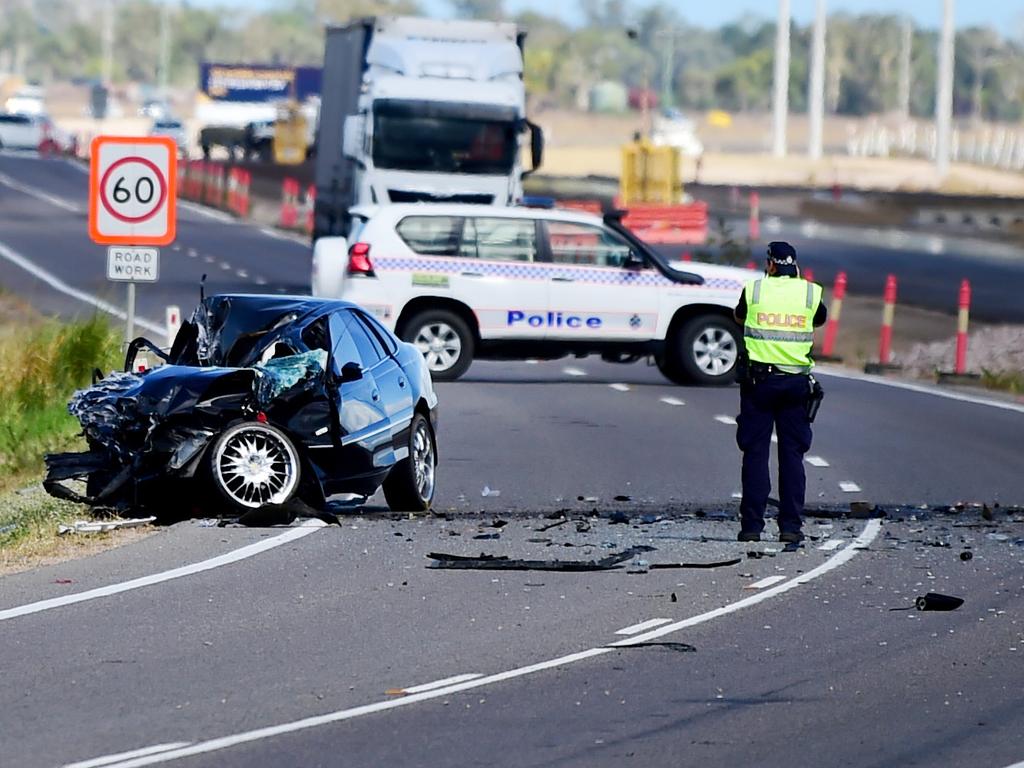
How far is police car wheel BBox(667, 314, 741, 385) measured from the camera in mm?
24750

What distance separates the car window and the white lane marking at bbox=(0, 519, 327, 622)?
4.75 feet

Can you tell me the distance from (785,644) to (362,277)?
45.7 ft

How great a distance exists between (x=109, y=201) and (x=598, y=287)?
6.99 m

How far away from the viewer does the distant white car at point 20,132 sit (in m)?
94.9

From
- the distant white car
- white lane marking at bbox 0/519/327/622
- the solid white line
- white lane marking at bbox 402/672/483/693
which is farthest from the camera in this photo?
the distant white car

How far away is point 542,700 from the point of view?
30.3 ft

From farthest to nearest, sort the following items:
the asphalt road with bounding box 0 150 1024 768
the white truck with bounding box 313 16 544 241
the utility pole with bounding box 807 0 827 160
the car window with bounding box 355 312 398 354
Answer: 1. the utility pole with bounding box 807 0 827 160
2. the white truck with bounding box 313 16 544 241
3. the car window with bounding box 355 312 398 354
4. the asphalt road with bounding box 0 150 1024 768

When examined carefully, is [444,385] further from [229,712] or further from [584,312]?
[229,712]

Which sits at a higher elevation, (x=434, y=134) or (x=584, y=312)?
(x=434, y=134)

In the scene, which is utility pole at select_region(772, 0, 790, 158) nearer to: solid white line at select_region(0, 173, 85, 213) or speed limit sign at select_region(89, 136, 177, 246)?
solid white line at select_region(0, 173, 85, 213)

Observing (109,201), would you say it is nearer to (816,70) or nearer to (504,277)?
(504,277)

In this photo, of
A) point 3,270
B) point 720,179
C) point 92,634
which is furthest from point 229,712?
point 720,179

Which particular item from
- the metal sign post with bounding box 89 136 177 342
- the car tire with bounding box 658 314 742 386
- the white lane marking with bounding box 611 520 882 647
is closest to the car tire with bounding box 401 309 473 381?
the car tire with bounding box 658 314 742 386

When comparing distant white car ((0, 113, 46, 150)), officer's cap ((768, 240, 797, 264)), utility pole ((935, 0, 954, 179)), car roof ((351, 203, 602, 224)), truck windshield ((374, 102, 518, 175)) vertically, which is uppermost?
utility pole ((935, 0, 954, 179))
